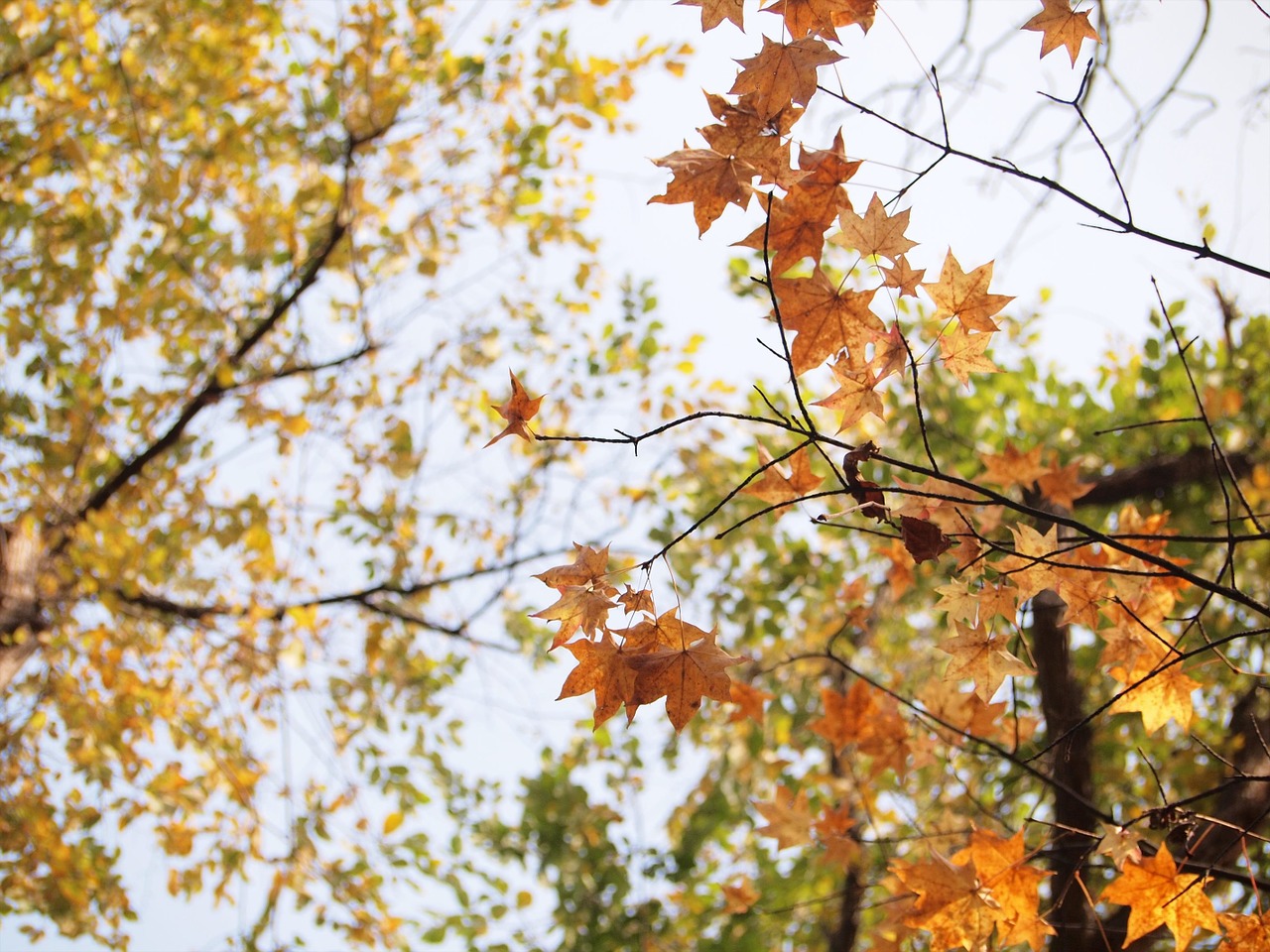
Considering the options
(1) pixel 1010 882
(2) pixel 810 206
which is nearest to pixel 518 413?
(2) pixel 810 206

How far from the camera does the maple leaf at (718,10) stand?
1.12 meters

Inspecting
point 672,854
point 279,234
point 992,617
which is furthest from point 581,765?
point 992,617

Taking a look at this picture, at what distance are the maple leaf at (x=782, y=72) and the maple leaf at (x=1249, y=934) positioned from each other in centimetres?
123

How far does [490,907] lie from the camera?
3287 millimetres

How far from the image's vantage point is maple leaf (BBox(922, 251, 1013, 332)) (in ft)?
3.67

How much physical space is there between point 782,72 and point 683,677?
2.46ft

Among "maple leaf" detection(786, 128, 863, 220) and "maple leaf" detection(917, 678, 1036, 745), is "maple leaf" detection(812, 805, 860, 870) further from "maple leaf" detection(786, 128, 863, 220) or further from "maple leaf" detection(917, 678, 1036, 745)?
"maple leaf" detection(786, 128, 863, 220)

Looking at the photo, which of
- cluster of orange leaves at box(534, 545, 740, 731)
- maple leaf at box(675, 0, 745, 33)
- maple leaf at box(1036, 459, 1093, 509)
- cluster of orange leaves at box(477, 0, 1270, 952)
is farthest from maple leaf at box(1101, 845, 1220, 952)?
maple leaf at box(675, 0, 745, 33)

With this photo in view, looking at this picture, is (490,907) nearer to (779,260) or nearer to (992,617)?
(992,617)

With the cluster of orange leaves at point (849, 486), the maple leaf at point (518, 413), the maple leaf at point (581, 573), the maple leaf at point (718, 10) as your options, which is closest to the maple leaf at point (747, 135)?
the cluster of orange leaves at point (849, 486)

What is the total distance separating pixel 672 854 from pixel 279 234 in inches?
124

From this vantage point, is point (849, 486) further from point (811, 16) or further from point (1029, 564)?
point (811, 16)

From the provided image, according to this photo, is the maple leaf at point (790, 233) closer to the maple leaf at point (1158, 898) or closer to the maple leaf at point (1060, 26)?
the maple leaf at point (1060, 26)

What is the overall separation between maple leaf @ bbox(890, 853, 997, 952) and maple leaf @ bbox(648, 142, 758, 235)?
3.13 ft
